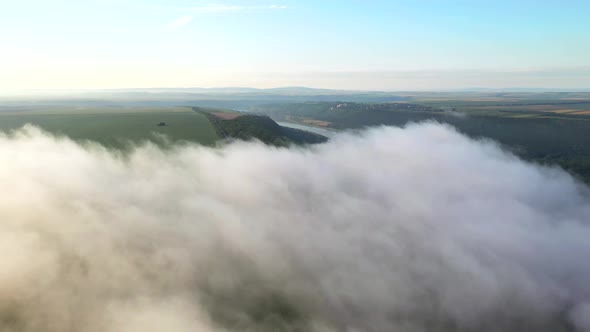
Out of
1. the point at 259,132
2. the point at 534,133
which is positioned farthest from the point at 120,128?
the point at 534,133

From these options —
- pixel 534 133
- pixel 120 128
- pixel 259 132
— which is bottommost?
pixel 534 133

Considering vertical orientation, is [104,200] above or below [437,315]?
above

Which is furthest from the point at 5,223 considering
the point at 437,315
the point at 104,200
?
the point at 437,315

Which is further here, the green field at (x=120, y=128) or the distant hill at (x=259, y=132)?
the distant hill at (x=259, y=132)

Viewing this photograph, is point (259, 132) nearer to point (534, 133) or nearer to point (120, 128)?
point (120, 128)

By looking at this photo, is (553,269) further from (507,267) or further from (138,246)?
(138,246)

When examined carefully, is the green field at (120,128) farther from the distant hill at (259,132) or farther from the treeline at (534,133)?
the treeline at (534,133)

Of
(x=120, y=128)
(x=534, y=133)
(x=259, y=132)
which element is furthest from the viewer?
(x=534, y=133)

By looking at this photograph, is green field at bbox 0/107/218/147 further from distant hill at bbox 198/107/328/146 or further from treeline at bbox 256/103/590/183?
treeline at bbox 256/103/590/183

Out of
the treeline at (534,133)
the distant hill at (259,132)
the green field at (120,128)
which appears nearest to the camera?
the green field at (120,128)

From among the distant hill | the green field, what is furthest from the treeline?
the green field

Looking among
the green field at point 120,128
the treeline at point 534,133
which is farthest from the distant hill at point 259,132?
the treeline at point 534,133
